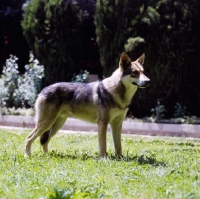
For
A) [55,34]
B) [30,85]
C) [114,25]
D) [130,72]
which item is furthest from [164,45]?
[130,72]

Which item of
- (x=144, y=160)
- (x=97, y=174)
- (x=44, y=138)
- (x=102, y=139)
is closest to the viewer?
(x=97, y=174)

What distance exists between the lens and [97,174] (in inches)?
214

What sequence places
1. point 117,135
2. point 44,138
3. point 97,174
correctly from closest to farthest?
point 97,174 < point 117,135 < point 44,138

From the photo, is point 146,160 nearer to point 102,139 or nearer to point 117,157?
point 117,157

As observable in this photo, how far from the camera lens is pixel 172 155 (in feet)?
24.6

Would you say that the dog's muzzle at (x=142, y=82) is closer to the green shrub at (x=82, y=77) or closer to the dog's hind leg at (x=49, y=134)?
the dog's hind leg at (x=49, y=134)

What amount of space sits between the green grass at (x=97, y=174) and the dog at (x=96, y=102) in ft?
1.21

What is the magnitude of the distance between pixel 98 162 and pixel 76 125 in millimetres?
5489

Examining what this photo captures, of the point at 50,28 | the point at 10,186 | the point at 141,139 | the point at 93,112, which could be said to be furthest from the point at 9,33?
the point at 10,186

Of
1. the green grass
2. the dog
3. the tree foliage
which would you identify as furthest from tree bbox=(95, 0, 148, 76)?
the dog

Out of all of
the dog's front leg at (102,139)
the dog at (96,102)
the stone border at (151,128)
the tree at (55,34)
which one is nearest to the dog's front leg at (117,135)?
the dog at (96,102)

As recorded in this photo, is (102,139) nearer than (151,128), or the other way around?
(102,139)

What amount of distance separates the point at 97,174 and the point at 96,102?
2.13 m

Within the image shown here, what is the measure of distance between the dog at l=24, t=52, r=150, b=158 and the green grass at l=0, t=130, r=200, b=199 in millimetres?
368
